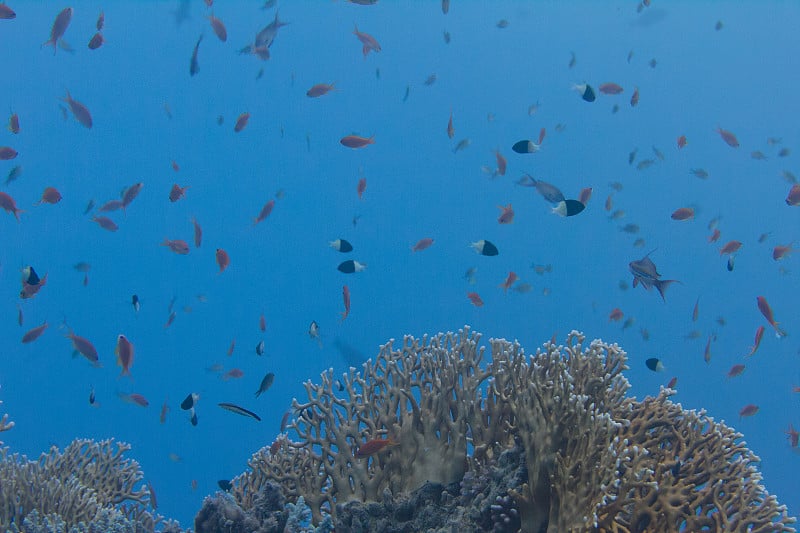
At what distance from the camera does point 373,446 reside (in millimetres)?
4457

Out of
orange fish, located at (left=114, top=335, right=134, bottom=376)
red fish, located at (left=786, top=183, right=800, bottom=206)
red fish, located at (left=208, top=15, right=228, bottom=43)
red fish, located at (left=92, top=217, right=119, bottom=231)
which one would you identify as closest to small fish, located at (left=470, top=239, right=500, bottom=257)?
orange fish, located at (left=114, top=335, right=134, bottom=376)

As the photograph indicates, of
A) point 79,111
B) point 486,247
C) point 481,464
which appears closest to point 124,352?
point 79,111

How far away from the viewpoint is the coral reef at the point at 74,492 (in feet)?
15.2

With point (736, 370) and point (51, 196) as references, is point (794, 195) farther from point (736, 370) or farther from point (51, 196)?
point (51, 196)

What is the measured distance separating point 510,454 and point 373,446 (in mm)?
1230

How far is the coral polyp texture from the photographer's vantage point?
11.1ft

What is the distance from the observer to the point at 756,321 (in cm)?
3928

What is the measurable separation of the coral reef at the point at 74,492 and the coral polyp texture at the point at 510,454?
1.38 metres

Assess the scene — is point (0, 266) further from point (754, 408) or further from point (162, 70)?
point (754, 408)

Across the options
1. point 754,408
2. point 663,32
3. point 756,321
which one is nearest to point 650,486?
point 754,408

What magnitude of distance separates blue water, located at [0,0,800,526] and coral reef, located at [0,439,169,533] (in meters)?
26.3

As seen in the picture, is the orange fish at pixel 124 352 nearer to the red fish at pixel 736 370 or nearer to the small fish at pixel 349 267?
the small fish at pixel 349 267

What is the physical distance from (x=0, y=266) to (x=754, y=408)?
4013 centimetres

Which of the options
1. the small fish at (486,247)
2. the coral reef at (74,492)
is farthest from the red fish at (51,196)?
the small fish at (486,247)
